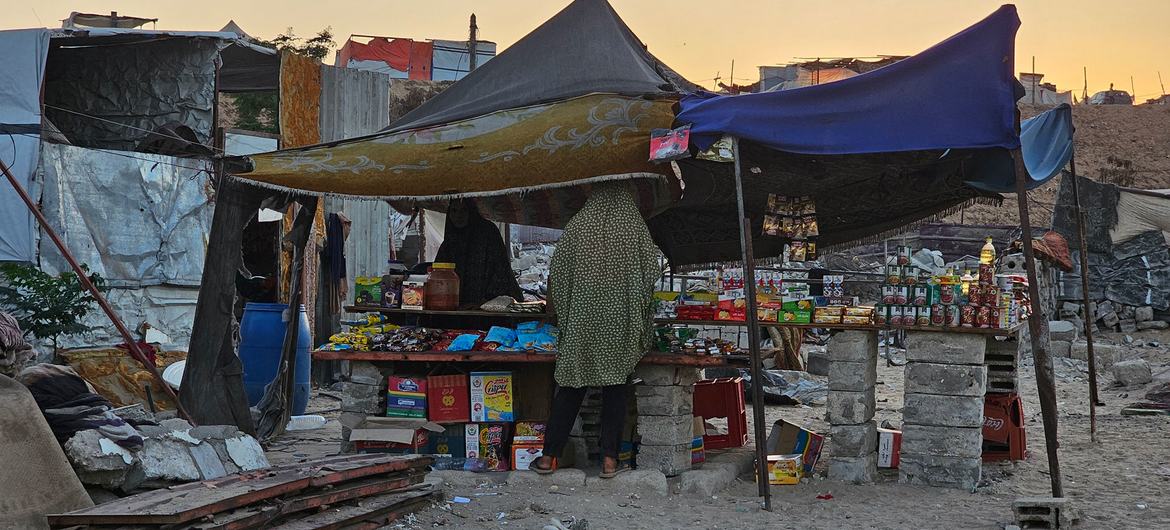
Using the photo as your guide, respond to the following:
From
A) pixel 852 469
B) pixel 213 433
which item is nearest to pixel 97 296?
pixel 213 433

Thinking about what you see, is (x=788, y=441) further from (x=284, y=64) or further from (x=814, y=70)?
(x=814, y=70)

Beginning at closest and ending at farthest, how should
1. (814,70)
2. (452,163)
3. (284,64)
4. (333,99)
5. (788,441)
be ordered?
(452,163), (788,441), (284,64), (333,99), (814,70)

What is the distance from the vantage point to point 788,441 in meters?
7.40

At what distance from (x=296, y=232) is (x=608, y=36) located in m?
2.78

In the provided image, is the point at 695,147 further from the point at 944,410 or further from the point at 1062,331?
the point at 1062,331

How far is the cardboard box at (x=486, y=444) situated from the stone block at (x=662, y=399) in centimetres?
101

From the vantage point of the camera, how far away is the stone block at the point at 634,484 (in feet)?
20.8

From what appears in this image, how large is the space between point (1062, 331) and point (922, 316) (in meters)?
12.3

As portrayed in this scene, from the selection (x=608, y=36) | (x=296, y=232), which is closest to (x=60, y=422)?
(x=296, y=232)

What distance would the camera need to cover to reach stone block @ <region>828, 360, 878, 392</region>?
21.8 ft

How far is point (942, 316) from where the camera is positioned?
658 centimetres

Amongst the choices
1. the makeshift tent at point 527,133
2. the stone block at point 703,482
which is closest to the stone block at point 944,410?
the stone block at point 703,482

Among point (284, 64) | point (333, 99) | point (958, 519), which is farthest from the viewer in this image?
point (333, 99)

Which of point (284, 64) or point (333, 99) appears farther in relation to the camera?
point (333, 99)
